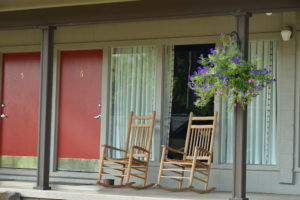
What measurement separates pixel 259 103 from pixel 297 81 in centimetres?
51

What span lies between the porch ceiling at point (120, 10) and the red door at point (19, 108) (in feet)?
4.68

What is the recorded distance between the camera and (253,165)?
21.3ft

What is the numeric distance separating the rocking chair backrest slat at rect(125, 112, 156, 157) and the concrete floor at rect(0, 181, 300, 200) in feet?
2.29

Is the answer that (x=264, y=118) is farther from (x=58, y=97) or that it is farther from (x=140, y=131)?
(x=58, y=97)

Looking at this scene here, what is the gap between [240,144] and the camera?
527cm

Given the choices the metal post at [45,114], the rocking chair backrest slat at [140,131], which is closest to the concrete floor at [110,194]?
the metal post at [45,114]

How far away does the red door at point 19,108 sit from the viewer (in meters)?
7.80

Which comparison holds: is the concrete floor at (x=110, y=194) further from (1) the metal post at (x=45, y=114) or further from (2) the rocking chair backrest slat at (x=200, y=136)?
(2) the rocking chair backrest slat at (x=200, y=136)

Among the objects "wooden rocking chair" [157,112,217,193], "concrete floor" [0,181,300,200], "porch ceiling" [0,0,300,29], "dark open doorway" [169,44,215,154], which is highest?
"porch ceiling" [0,0,300,29]

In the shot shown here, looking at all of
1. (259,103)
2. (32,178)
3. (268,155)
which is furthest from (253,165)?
(32,178)

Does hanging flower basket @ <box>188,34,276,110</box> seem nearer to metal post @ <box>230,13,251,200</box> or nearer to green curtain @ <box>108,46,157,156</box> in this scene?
metal post @ <box>230,13,251,200</box>

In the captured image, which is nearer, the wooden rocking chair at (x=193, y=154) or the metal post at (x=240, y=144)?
the metal post at (x=240, y=144)

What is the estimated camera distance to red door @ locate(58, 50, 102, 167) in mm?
7402

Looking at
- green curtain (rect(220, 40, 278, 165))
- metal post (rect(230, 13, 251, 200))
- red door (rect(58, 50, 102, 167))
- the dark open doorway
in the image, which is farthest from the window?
metal post (rect(230, 13, 251, 200))
